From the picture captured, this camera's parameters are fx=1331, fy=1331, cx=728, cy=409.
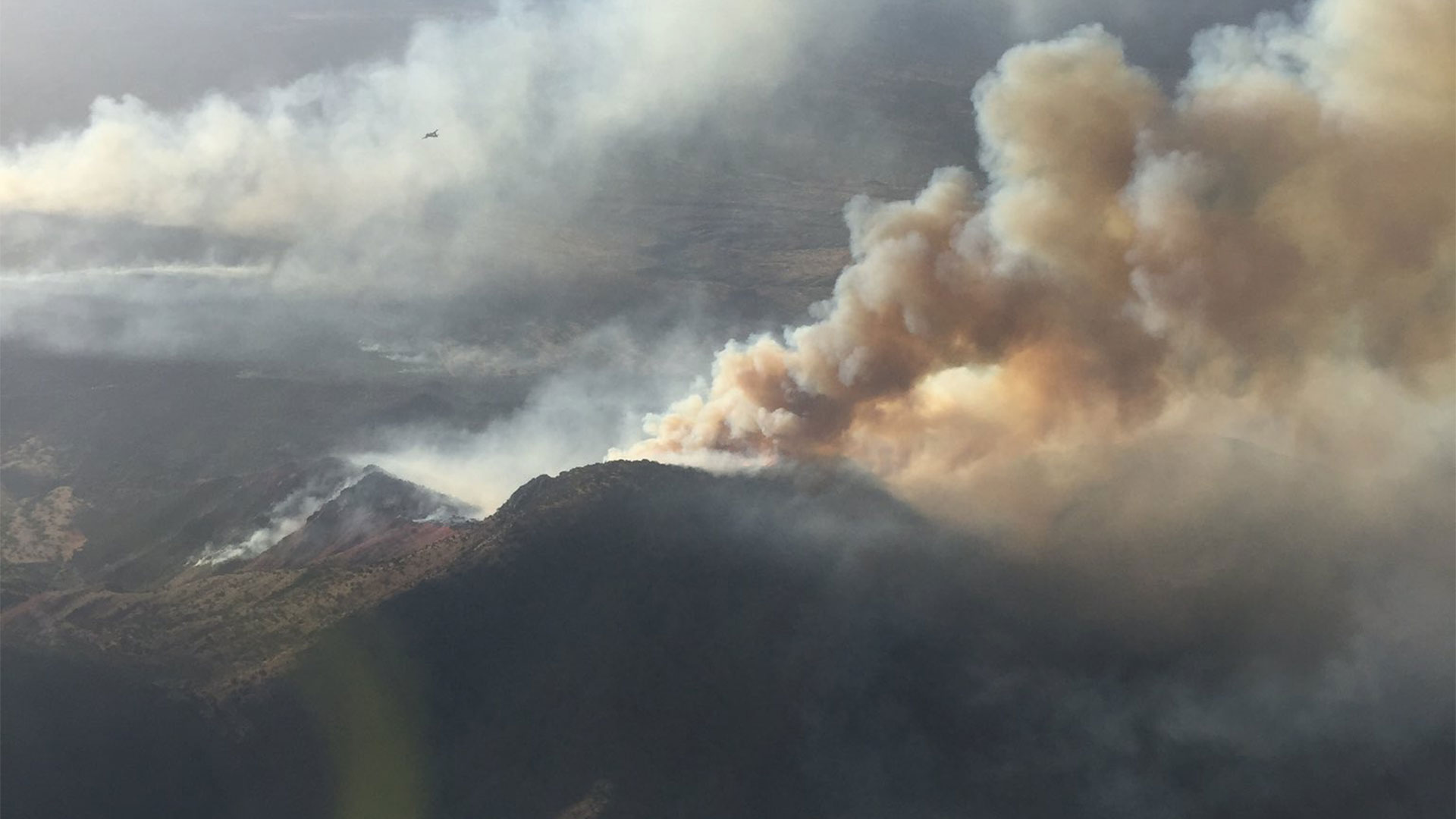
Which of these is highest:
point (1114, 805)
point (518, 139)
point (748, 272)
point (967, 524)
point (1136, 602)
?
point (518, 139)

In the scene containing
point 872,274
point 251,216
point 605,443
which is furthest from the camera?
point 251,216

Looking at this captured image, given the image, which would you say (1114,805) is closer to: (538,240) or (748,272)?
(748,272)

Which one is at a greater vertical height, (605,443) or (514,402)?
(514,402)

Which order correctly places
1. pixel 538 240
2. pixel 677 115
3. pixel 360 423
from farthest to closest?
pixel 677 115 → pixel 538 240 → pixel 360 423

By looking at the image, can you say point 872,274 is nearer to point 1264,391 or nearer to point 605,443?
point 1264,391

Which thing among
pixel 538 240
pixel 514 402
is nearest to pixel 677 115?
pixel 538 240

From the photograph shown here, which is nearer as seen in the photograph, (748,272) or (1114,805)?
(1114,805)
